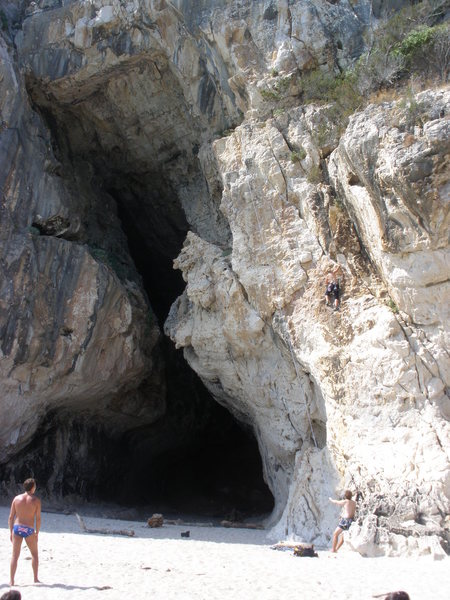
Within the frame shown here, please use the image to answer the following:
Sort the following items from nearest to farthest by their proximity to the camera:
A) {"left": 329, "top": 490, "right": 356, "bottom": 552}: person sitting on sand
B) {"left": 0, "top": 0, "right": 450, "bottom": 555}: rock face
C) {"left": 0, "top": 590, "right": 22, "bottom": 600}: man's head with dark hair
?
{"left": 0, "top": 590, "right": 22, "bottom": 600}: man's head with dark hair < {"left": 329, "top": 490, "right": 356, "bottom": 552}: person sitting on sand < {"left": 0, "top": 0, "right": 450, "bottom": 555}: rock face

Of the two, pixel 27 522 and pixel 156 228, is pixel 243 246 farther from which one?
pixel 27 522

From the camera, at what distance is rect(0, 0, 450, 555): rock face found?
34.2 ft

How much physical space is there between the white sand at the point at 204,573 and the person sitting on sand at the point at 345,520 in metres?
0.16

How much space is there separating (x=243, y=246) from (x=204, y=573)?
810 centimetres

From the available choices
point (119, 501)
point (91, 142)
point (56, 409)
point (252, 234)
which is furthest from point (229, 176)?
point (119, 501)

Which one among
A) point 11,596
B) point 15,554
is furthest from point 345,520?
point 11,596

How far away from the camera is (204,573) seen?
307 inches

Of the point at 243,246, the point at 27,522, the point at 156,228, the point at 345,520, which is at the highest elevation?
the point at 156,228

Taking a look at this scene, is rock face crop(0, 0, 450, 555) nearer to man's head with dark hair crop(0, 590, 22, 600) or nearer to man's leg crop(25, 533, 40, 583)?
man's leg crop(25, 533, 40, 583)

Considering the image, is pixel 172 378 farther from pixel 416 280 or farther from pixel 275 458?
pixel 416 280

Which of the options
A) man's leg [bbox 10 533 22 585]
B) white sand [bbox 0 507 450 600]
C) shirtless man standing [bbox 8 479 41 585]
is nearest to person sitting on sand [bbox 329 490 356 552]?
white sand [bbox 0 507 450 600]

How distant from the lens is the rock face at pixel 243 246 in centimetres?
1042

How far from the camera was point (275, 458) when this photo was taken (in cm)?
1511

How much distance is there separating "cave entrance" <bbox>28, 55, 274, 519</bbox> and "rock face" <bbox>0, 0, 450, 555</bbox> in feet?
0.30
